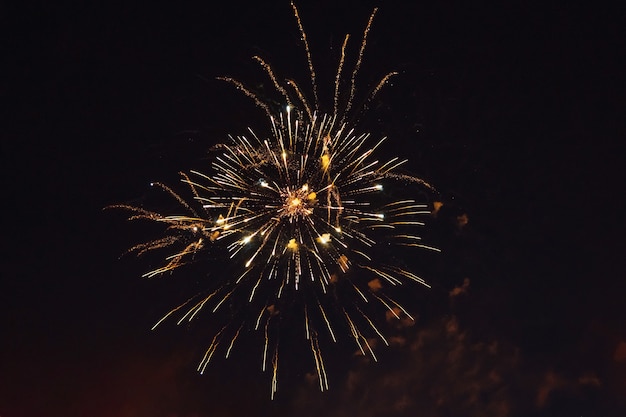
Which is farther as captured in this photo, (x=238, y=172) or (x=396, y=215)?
(x=396, y=215)

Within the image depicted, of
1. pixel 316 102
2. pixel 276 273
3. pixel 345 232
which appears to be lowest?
pixel 276 273

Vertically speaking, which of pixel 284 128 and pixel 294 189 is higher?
pixel 284 128

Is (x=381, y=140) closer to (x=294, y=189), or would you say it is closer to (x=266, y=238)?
(x=294, y=189)

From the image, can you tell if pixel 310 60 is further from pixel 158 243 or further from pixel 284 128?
pixel 158 243

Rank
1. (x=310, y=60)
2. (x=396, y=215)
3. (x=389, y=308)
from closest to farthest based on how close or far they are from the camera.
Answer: (x=310, y=60)
(x=396, y=215)
(x=389, y=308)

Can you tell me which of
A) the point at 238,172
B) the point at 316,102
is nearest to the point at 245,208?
the point at 238,172

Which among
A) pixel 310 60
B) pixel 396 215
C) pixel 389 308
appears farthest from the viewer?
pixel 389 308
